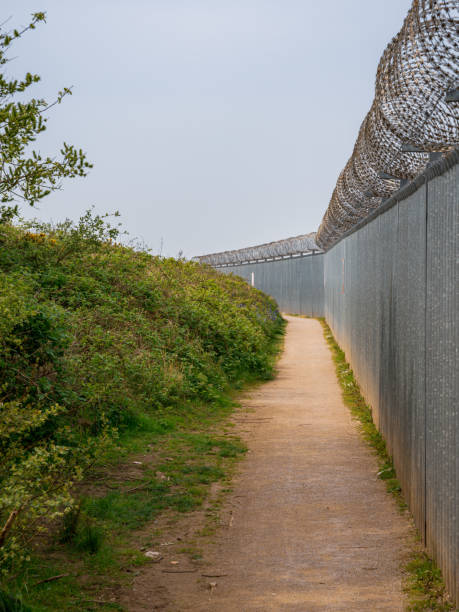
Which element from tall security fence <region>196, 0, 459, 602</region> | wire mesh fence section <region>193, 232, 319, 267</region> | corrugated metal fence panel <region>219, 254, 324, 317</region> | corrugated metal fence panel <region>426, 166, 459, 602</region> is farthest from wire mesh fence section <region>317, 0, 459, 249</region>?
corrugated metal fence panel <region>219, 254, 324, 317</region>

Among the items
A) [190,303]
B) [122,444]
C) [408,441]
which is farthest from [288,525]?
[190,303]

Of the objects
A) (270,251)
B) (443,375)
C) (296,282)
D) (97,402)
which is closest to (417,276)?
(443,375)

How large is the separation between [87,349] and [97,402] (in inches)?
49.1

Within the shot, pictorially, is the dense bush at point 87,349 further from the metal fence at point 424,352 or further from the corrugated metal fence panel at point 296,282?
the corrugated metal fence panel at point 296,282

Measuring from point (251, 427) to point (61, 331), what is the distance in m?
2.81

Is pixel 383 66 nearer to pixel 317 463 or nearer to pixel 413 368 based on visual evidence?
pixel 413 368

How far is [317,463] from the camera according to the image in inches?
249

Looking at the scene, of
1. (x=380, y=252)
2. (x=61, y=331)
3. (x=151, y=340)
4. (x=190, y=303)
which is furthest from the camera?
(x=190, y=303)

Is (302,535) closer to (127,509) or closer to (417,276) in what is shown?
(127,509)

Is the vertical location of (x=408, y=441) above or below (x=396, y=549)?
above

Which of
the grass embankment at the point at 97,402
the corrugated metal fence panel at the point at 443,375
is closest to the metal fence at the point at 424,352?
the corrugated metal fence panel at the point at 443,375

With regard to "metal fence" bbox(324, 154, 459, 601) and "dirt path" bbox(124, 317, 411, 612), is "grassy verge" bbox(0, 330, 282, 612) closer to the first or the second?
"dirt path" bbox(124, 317, 411, 612)

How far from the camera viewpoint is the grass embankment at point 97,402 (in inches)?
147

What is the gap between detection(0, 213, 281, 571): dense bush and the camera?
4.48 meters
